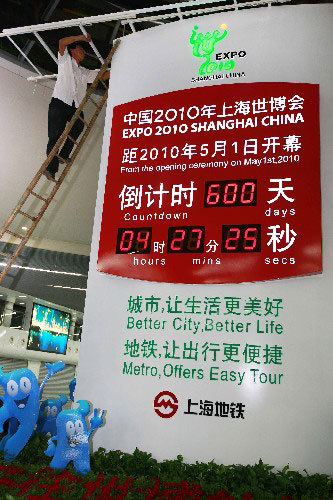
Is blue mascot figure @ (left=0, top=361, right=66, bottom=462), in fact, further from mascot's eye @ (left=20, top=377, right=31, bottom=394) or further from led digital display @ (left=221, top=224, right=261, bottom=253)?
led digital display @ (left=221, top=224, right=261, bottom=253)

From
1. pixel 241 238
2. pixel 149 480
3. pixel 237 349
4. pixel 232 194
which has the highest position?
pixel 232 194

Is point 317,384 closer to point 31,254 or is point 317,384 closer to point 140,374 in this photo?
point 140,374

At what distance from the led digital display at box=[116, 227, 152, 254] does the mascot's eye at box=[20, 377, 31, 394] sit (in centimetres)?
133

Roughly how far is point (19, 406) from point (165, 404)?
3.88 ft

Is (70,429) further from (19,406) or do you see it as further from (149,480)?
(149,480)

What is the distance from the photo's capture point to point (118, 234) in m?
4.50

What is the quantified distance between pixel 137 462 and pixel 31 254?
20.2ft

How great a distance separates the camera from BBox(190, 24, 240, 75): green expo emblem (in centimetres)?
475

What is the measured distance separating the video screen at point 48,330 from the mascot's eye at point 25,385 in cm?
810

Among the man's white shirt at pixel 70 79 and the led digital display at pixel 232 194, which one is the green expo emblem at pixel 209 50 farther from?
the man's white shirt at pixel 70 79

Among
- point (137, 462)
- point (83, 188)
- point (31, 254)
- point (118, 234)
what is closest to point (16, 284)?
point (31, 254)

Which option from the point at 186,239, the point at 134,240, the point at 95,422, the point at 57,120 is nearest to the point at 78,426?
the point at 95,422

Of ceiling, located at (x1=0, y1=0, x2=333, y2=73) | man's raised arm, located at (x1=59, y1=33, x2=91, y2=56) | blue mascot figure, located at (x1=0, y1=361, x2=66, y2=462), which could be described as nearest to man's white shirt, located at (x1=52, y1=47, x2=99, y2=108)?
man's raised arm, located at (x1=59, y1=33, x2=91, y2=56)

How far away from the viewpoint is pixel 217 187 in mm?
4238
